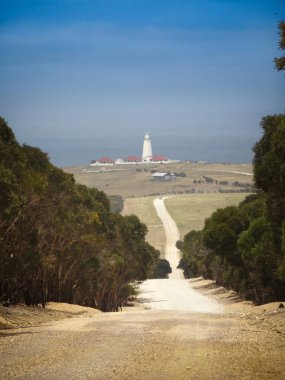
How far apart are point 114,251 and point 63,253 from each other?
18.1 metres

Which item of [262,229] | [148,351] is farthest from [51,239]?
[148,351]

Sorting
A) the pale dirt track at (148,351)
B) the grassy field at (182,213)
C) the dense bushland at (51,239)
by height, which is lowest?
the pale dirt track at (148,351)

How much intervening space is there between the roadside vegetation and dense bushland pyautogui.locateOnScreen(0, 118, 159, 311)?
28.7ft

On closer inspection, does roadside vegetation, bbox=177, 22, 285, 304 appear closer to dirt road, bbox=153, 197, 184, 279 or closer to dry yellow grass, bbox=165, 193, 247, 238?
dirt road, bbox=153, 197, 184, 279

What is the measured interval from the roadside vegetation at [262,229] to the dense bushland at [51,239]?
8744 millimetres

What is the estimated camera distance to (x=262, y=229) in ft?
137

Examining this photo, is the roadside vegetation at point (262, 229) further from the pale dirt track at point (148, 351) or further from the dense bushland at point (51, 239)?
the dense bushland at point (51, 239)

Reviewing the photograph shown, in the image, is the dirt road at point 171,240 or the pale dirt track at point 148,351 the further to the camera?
the dirt road at point 171,240

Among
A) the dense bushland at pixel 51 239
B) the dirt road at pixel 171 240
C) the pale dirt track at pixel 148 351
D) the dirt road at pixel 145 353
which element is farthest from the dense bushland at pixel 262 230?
the dirt road at pixel 171 240

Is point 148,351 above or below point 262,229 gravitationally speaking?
below

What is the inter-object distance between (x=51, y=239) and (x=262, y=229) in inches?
535

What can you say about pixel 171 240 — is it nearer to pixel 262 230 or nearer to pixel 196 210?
pixel 196 210

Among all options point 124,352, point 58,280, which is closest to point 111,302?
point 58,280

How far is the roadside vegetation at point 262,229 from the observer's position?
27927 millimetres
